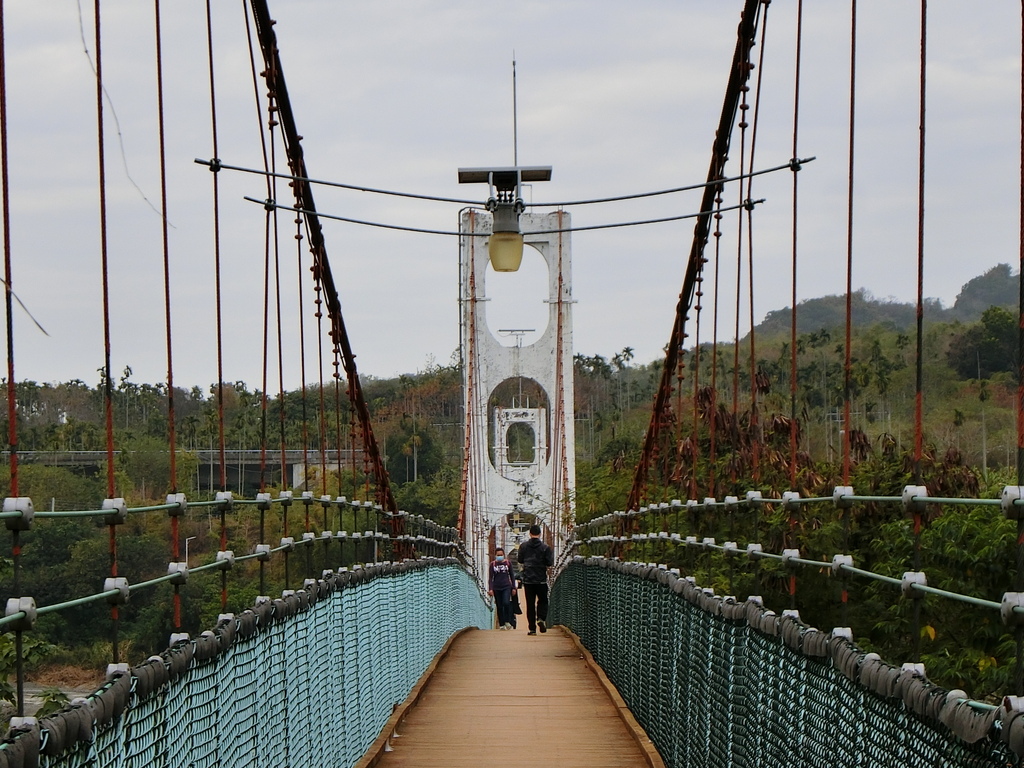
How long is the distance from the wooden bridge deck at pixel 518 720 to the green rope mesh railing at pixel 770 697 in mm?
151

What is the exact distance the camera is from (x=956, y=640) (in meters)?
7.01

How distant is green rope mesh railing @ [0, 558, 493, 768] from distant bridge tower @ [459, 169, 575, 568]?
15.1 meters

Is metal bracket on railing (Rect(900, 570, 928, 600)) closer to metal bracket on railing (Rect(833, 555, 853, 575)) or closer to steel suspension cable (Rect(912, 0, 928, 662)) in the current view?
steel suspension cable (Rect(912, 0, 928, 662))

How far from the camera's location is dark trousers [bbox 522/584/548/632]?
37.1ft

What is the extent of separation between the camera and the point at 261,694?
3240 millimetres

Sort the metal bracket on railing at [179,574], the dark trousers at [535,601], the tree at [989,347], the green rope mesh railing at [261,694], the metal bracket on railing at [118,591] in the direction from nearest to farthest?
1. the green rope mesh railing at [261,694]
2. the metal bracket on railing at [118,591]
3. the metal bracket on railing at [179,574]
4. the dark trousers at [535,601]
5. the tree at [989,347]

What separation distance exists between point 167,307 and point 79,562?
14.9 ft

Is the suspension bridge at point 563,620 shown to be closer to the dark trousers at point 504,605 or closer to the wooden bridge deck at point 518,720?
the wooden bridge deck at point 518,720

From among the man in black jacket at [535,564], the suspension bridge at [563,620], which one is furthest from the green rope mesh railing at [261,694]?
the man in black jacket at [535,564]

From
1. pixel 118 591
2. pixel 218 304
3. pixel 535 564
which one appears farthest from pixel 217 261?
pixel 535 564

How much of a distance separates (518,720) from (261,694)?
2.76 m

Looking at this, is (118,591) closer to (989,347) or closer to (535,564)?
(535,564)

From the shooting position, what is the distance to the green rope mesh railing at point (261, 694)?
2.01m

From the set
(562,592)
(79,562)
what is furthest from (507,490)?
(79,562)
